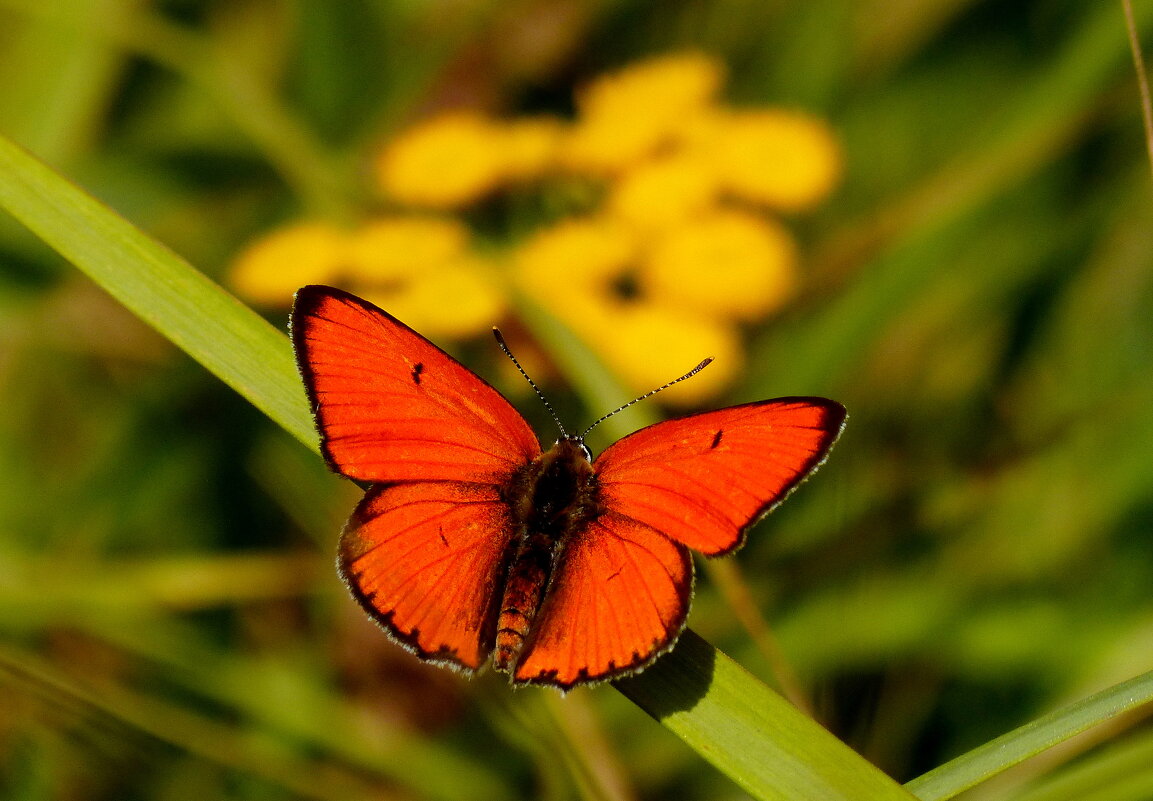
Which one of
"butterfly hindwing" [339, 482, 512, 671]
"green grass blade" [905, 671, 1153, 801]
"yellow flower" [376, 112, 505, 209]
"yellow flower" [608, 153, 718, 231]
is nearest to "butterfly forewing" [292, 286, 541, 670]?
"butterfly hindwing" [339, 482, 512, 671]

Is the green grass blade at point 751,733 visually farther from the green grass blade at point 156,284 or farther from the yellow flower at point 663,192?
the yellow flower at point 663,192

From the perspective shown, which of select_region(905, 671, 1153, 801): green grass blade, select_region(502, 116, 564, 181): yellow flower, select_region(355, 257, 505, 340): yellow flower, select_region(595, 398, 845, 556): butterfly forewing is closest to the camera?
select_region(905, 671, 1153, 801): green grass blade

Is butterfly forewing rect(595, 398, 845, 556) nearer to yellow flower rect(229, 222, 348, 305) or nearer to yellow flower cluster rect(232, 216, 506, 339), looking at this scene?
yellow flower cluster rect(232, 216, 506, 339)

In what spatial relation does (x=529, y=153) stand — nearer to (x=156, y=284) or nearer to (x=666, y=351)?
(x=666, y=351)

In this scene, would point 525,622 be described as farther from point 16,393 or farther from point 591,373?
point 16,393

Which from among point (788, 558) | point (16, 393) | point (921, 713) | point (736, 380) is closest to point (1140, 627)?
point (921, 713)

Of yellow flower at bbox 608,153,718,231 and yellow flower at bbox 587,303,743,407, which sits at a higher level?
yellow flower at bbox 608,153,718,231

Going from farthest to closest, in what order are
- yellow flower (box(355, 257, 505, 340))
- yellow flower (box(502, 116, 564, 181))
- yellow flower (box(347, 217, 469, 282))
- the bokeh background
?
yellow flower (box(502, 116, 564, 181))
yellow flower (box(347, 217, 469, 282))
yellow flower (box(355, 257, 505, 340))
the bokeh background
